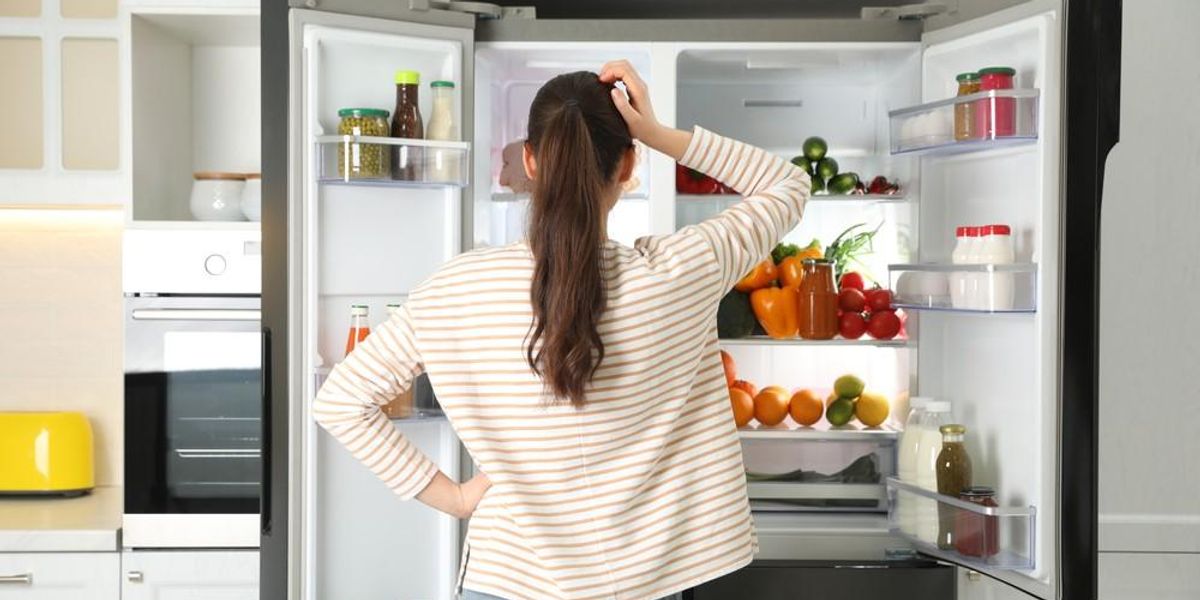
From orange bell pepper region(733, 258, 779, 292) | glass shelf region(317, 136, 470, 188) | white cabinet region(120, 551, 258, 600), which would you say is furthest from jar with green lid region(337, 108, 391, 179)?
white cabinet region(120, 551, 258, 600)

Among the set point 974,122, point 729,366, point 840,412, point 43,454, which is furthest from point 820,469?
point 43,454

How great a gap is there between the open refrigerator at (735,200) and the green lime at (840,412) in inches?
1.1

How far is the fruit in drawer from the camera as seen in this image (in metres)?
2.48

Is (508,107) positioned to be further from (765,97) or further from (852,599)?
(852,599)

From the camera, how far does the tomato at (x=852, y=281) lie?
2.53 m

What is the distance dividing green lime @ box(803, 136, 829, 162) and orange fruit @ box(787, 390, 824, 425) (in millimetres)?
515

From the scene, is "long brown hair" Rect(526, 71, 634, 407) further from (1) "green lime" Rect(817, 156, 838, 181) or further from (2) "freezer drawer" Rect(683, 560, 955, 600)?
(1) "green lime" Rect(817, 156, 838, 181)

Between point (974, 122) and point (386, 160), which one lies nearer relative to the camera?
point (974, 122)

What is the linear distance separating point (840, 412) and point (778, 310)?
0.26m

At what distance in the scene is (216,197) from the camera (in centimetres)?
273

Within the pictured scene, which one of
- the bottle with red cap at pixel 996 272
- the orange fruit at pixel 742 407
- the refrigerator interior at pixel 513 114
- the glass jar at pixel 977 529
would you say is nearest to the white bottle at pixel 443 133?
the refrigerator interior at pixel 513 114

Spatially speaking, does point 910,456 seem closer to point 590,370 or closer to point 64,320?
point 590,370

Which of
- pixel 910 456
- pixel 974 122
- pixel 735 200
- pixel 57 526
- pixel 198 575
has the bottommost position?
pixel 198 575

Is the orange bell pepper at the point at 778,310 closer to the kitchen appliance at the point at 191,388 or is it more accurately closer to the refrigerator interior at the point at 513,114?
the refrigerator interior at the point at 513,114
